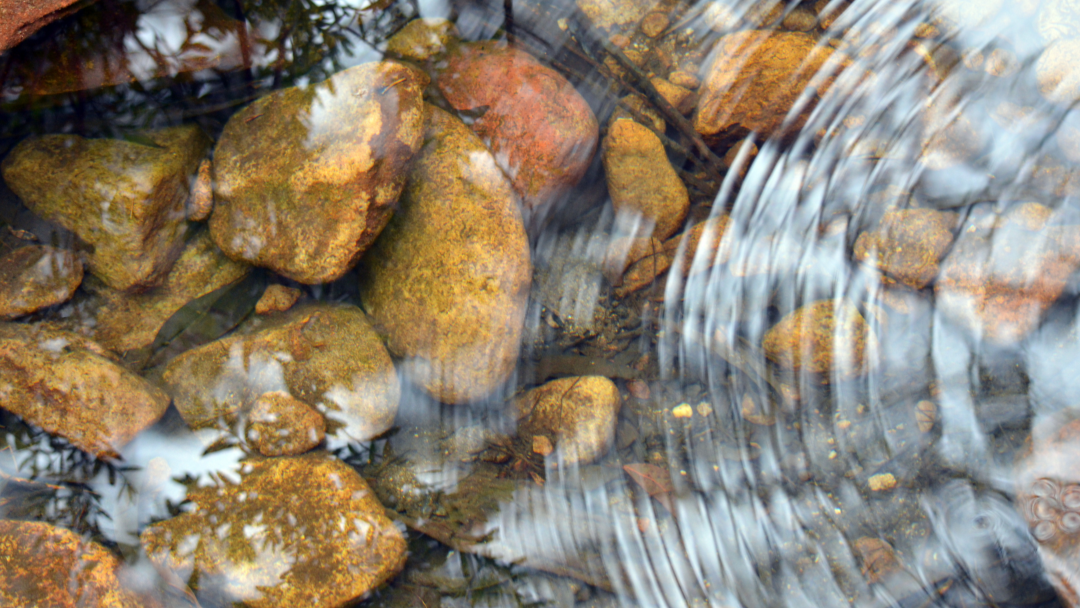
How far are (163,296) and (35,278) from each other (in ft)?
1.79

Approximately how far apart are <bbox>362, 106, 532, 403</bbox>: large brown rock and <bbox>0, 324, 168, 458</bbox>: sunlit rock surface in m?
1.09

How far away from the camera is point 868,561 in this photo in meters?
2.27

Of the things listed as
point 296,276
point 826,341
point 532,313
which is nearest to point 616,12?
point 532,313

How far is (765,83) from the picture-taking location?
296 cm

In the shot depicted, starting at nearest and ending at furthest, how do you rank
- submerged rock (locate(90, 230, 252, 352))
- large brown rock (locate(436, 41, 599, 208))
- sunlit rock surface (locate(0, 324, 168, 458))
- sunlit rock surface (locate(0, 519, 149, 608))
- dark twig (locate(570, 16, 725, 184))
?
1. sunlit rock surface (locate(0, 519, 149, 608))
2. sunlit rock surface (locate(0, 324, 168, 458))
3. submerged rock (locate(90, 230, 252, 352))
4. large brown rock (locate(436, 41, 599, 208))
5. dark twig (locate(570, 16, 725, 184))

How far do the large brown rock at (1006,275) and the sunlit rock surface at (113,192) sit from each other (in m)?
3.55

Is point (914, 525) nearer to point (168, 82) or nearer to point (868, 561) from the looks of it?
point (868, 561)

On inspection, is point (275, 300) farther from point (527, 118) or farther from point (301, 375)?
point (527, 118)

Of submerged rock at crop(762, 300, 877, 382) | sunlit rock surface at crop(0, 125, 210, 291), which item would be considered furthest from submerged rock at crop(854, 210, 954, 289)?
sunlit rock surface at crop(0, 125, 210, 291)

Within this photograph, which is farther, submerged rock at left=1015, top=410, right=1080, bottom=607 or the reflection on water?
the reflection on water

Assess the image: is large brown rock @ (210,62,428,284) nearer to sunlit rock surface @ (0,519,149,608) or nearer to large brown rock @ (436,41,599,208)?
large brown rock @ (436,41,599,208)

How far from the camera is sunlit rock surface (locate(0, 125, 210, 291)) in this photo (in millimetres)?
2691

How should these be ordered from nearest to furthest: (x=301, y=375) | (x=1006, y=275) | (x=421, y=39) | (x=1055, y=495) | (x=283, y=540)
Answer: (x=1055, y=495) → (x=283, y=540) → (x=1006, y=275) → (x=301, y=375) → (x=421, y=39)

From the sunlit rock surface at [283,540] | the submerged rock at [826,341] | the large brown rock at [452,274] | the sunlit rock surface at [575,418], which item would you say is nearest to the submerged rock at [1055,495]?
the submerged rock at [826,341]
